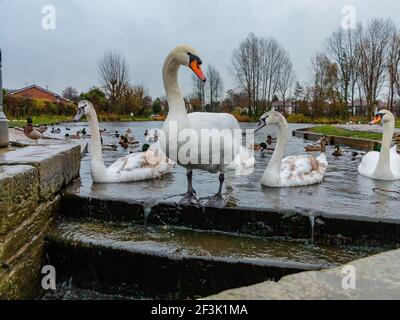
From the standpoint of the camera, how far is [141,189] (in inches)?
186

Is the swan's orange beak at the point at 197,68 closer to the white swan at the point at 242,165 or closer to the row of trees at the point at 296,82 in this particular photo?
the white swan at the point at 242,165

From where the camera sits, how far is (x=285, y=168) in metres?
5.39

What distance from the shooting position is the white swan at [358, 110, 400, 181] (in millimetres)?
5852

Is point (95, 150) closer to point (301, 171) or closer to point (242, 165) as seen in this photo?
point (242, 165)

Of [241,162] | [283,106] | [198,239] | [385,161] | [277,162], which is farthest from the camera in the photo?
[283,106]

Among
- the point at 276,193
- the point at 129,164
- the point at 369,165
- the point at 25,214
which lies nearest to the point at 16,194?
the point at 25,214

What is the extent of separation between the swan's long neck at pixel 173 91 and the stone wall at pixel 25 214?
1.38 m

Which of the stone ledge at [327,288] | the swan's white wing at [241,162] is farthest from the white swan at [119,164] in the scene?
the stone ledge at [327,288]

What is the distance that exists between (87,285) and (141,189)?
1466mm

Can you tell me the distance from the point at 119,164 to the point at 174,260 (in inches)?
103

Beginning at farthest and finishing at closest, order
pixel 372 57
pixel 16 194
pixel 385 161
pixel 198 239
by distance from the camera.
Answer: pixel 372 57
pixel 385 161
pixel 198 239
pixel 16 194

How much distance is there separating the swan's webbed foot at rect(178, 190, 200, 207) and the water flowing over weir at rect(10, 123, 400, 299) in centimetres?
6
